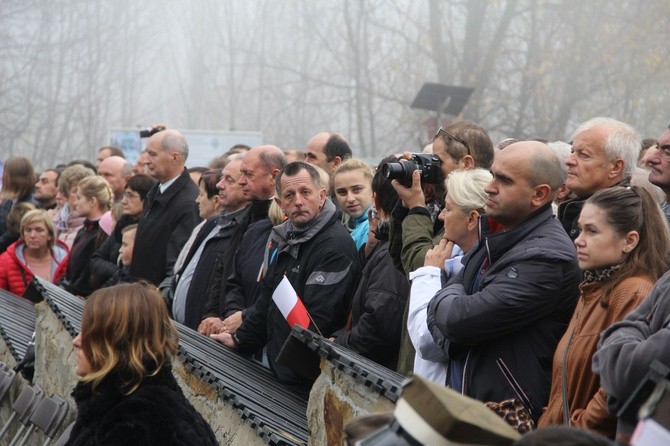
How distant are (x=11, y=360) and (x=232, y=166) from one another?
209 centimetres

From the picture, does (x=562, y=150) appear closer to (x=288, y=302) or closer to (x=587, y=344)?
(x=288, y=302)

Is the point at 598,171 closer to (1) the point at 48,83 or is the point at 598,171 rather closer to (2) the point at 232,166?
(2) the point at 232,166

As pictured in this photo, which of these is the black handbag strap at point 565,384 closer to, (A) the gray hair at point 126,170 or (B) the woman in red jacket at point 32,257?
(B) the woman in red jacket at point 32,257

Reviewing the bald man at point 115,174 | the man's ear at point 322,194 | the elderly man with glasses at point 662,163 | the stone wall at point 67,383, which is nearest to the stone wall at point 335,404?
the stone wall at point 67,383

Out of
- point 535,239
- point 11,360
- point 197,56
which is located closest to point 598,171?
point 535,239

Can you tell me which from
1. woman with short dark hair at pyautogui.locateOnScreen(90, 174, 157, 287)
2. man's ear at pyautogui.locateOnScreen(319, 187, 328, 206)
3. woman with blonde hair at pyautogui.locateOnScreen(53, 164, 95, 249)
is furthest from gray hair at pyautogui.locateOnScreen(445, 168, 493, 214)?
woman with blonde hair at pyautogui.locateOnScreen(53, 164, 95, 249)

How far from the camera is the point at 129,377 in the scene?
3.86m

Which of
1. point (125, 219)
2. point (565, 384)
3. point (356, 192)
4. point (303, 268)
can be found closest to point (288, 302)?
point (303, 268)

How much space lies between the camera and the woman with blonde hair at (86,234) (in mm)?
9273

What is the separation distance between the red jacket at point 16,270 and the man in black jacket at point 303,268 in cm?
400

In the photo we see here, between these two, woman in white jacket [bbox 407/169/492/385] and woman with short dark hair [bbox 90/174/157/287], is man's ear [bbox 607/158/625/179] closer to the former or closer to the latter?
woman in white jacket [bbox 407/169/492/385]

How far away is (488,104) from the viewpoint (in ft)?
73.6

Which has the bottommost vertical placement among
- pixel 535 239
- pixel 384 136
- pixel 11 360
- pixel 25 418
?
pixel 384 136

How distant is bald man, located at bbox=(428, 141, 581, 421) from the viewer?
3.99 m
